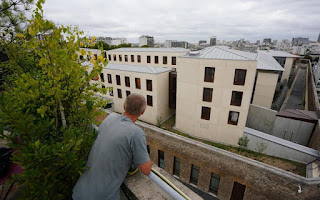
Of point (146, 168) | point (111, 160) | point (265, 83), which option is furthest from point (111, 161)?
point (265, 83)

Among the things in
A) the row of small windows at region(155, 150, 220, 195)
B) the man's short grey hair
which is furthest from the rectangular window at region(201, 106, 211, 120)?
the man's short grey hair

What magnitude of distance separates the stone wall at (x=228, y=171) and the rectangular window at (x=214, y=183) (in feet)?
0.97

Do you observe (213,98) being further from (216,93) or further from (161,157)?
(161,157)

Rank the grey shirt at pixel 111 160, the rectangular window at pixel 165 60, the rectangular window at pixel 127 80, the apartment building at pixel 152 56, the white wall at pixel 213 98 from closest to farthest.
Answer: the grey shirt at pixel 111 160, the white wall at pixel 213 98, the rectangular window at pixel 127 80, the apartment building at pixel 152 56, the rectangular window at pixel 165 60

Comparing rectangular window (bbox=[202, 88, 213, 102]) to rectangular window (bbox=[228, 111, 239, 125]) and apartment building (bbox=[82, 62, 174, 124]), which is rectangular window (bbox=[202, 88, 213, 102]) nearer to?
rectangular window (bbox=[228, 111, 239, 125])

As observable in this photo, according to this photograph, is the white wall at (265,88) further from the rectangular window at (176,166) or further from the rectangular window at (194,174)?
the rectangular window at (176,166)

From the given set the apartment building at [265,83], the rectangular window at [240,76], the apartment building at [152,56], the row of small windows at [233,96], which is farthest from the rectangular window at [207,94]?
the apartment building at [152,56]

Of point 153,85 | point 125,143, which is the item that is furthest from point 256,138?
point 125,143

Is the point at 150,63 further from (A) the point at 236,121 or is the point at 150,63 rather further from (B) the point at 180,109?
(A) the point at 236,121

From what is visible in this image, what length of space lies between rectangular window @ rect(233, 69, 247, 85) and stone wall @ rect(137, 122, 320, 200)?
245 inches

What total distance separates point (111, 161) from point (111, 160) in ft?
0.05

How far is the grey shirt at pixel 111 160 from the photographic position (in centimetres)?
225

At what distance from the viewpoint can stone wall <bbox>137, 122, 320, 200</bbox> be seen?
10.0m

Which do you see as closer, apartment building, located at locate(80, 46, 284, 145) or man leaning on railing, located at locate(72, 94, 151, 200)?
man leaning on railing, located at locate(72, 94, 151, 200)
